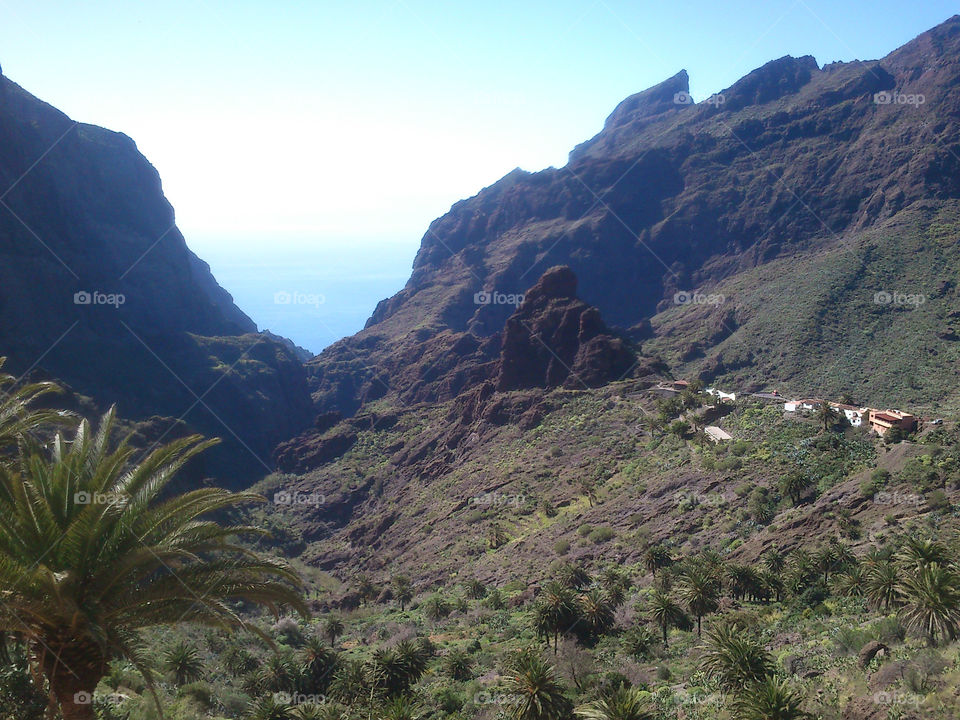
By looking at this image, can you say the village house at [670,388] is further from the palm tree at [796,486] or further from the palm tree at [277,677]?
the palm tree at [277,677]

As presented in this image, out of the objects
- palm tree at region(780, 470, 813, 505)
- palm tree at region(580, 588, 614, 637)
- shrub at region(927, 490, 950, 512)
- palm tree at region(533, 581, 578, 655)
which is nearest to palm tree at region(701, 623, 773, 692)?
palm tree at region(580, 588, 614, 637)

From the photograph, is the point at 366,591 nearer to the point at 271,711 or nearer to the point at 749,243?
the point at 271,711

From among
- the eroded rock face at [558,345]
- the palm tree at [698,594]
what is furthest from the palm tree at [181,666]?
the eroded rock face at [558,345]

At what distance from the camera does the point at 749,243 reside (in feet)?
438

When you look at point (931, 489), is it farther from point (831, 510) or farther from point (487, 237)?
point (487, 237)

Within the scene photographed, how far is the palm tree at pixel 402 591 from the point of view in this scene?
43.9m

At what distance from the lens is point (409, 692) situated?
22.8 meters

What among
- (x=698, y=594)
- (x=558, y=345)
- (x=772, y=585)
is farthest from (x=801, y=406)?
(x=558, y=345)

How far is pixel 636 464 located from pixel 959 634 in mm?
34510

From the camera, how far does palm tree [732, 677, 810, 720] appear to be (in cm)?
1320

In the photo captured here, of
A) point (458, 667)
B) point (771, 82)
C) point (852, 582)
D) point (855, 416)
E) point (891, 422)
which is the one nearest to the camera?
point (458, 667)

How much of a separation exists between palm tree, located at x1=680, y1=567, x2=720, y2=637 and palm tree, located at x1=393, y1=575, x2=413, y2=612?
72.9 ft

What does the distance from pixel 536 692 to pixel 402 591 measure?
28737mm

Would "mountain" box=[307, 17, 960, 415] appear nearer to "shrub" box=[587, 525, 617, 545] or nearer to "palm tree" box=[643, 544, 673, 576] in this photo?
"shrub" box=[587, 525, 617, 545]
